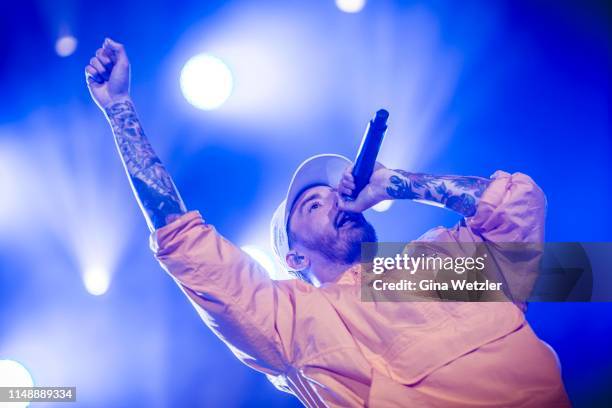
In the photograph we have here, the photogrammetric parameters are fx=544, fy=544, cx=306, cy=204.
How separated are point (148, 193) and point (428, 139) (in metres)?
1.43

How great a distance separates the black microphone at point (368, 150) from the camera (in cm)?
146

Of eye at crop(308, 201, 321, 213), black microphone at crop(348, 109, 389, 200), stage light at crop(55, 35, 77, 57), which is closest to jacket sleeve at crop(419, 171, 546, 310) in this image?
black microphone at crop(348, 109, 389, 200)

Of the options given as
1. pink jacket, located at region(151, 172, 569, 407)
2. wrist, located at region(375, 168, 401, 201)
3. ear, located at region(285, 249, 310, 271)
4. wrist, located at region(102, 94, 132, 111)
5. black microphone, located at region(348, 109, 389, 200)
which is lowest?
pink jacket, located at region(151, 172, 569, 407)

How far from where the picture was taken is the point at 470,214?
1.54m

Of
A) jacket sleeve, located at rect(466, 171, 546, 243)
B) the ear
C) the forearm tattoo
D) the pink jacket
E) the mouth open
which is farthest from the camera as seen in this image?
the ear

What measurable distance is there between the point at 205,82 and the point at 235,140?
0.94 ft

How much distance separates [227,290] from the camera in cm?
126

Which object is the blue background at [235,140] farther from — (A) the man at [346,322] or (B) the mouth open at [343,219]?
(A) the man at [346,322]

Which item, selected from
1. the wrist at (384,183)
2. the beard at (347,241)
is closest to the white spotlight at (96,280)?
the beard at (347,241)

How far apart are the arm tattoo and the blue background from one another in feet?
3.23

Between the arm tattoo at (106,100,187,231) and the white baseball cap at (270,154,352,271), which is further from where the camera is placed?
the white baseball cap at (270,154,352,271)

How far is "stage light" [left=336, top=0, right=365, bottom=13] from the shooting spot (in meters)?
2.47

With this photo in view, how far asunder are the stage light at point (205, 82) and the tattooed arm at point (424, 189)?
983mm

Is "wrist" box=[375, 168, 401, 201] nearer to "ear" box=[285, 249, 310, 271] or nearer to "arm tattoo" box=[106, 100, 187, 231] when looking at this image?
"ear" box=[285, 249, 310, 271]
